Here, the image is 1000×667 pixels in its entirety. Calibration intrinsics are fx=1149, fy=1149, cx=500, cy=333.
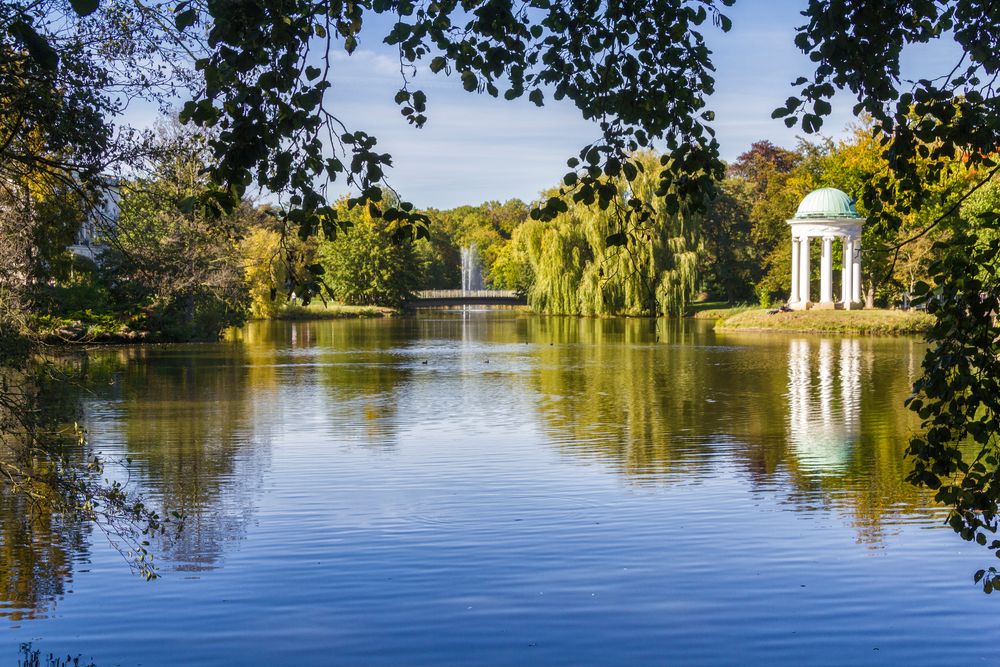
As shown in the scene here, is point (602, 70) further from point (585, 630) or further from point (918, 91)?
point (585, 630)

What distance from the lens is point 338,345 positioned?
37188mm

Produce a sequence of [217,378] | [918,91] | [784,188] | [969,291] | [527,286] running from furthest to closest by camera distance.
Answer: [527,286] → [784,188] → [217,378] → [918,91] → [969,291]

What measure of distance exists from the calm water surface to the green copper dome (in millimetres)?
35042

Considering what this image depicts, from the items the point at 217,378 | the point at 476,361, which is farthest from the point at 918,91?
the point at 476,361

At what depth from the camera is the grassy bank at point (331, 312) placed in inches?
2366

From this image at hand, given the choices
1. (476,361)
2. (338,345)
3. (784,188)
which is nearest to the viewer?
(476,361)

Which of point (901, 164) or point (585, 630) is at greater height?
point (901, 164)

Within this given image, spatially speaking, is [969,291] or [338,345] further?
[338,345]

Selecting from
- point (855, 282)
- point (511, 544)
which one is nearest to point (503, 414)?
point (511, 544)

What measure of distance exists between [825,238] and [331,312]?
28.5 metres

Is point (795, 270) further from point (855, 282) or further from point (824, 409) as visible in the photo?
point (824, 409)

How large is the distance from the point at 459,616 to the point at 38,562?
10.6 feet

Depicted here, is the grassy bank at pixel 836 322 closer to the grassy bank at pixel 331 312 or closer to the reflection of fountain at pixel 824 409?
the reflection of fountain at pixel 824 409

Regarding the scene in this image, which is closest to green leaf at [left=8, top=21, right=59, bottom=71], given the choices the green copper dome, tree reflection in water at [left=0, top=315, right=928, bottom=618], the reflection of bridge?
tree reflection in water at [left=0, top=315, right=928, bottom=618]
